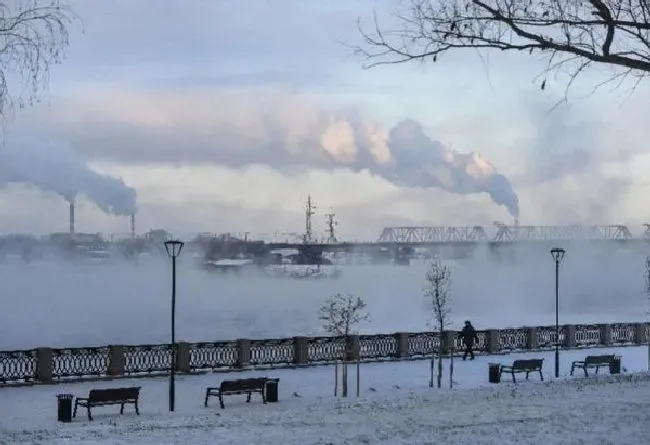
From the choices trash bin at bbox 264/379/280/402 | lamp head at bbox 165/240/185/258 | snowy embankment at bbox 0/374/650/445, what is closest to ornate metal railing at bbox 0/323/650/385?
lamp head at bbox 165/240/185/258

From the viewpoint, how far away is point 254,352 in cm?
2764

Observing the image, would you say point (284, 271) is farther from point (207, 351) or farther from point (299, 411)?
point (299, 411)

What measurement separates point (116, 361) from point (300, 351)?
18.2 ft

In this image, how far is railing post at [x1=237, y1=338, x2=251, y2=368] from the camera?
27.2m

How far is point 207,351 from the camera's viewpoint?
2697 centimetres

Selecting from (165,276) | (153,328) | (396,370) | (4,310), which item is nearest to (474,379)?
(396,370)

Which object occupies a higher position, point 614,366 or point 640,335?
point 640,335

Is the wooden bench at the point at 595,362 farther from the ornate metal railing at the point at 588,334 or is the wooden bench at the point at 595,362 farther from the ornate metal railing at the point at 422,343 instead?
the ornate metal railing at the point at 588,334

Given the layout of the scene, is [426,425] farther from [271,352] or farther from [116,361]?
[271,352]

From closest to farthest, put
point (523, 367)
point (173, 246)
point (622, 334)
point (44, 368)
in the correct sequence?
point (173, 246), point (44, 368), point (523, 367), point (622, 334)

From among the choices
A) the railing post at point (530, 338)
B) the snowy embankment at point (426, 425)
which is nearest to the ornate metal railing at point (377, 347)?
the railing post at point (530, 338)

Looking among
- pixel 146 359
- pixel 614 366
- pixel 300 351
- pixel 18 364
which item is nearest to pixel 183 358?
pixel 146 359

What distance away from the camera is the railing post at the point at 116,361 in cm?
2508

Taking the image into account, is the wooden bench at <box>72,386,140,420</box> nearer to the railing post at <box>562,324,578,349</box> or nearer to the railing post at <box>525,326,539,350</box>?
the railing post at <box>525,326,539,350</box>
